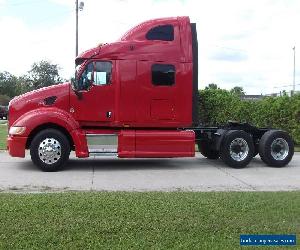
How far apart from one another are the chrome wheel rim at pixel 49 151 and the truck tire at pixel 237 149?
401 centimetres

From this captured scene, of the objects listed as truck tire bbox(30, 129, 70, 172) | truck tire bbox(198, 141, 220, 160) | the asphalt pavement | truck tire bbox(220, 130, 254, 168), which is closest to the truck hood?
truck tire bbox(30, 129, 70, 172)

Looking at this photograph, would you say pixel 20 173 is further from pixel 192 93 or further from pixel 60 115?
pixel 192 93

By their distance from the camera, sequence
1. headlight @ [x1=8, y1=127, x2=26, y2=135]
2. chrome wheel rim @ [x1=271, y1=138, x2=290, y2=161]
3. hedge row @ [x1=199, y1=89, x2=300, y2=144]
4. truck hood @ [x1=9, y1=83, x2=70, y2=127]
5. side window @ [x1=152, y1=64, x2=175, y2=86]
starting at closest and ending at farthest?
headlight @ [x1=8, y1=127, x2=26, y2=135], truck hood @ [x1=9, y1=83, x2=70, y2=127], side window @ [x1=152, y1=64, x2=175, y2=86], chrome wheel rim @ [x1=271, y1=138, x2=290, y2=161], hedge row @ [x1=199, y1=89, x2=300, y2=144]

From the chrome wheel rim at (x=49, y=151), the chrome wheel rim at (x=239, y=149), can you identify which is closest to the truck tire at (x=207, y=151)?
the chrome wheel rim at (x=239, y=149)

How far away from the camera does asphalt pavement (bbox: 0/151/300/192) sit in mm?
9398

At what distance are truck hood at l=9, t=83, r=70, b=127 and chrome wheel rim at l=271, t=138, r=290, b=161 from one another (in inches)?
211

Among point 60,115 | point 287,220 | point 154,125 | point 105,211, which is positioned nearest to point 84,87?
point 60,115

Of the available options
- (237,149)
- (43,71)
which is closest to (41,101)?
(237,149)

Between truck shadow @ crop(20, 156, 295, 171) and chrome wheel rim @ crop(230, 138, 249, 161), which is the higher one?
chrome wheel rim @ crop(230, 138, 249, 161)

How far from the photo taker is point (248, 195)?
7.78 meters

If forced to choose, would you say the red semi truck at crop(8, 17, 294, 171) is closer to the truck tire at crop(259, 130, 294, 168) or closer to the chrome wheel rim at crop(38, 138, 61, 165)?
the chrome wheel rim at crop(38, 138, 61, 165)

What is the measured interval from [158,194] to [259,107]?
435 inches

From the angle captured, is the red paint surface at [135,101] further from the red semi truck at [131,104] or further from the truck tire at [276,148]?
the truck tire at [276,148]

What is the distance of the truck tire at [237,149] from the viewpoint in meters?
12.4
